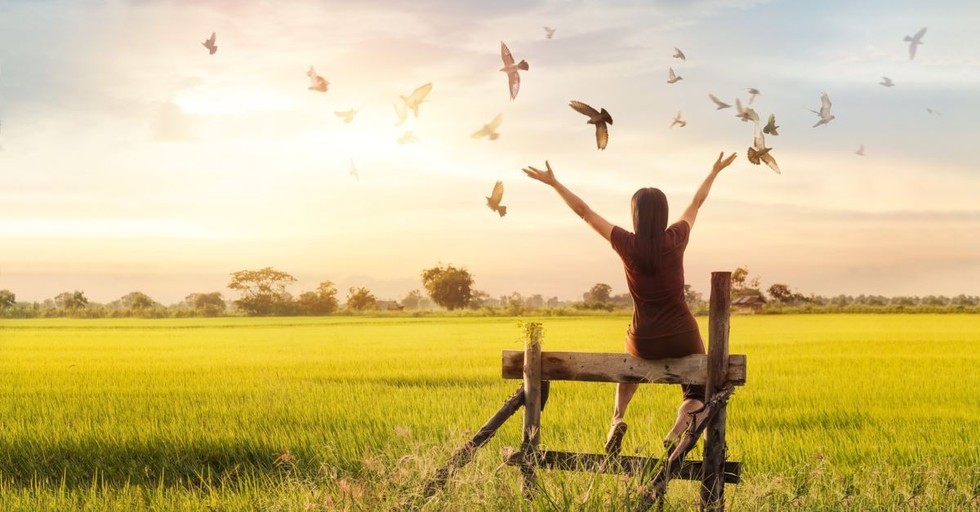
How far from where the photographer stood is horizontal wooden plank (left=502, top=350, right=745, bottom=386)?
5.62m

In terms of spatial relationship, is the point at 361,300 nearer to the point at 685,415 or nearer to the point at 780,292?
the point at 780,292

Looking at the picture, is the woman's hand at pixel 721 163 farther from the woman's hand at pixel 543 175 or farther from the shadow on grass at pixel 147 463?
the shadow on grass at pixel 147 463

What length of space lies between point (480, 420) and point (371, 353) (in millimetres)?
14248

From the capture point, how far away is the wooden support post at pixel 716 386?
544 cm

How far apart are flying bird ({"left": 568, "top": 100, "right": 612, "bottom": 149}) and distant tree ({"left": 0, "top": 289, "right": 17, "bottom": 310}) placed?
74374mm

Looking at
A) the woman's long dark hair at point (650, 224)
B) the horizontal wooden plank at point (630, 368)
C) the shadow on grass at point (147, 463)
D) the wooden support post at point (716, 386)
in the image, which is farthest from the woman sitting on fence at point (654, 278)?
the shadow on grass at point (147, 463)

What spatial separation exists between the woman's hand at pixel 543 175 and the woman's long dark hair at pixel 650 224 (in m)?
0.65

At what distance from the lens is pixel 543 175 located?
6.19 m

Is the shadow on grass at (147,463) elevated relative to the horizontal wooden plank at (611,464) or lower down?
lower down

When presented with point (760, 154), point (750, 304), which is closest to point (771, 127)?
point (760, 154)

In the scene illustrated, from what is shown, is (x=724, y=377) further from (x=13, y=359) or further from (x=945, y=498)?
(x=13, y=359)

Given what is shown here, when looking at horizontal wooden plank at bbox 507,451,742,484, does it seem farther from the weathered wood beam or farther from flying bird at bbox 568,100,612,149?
flying bird at bbox 568,100,612,149

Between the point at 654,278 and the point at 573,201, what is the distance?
796mm

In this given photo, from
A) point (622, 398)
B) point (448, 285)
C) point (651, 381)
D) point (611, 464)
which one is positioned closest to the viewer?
point (611, 464)
